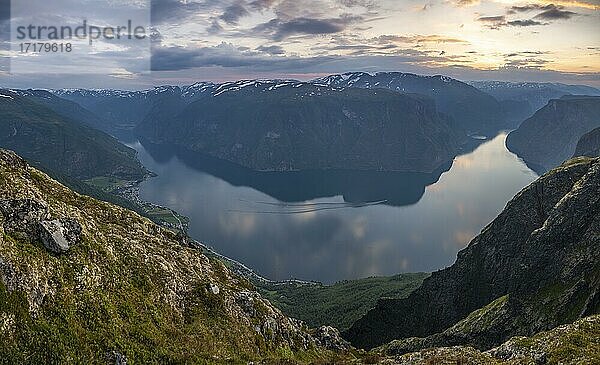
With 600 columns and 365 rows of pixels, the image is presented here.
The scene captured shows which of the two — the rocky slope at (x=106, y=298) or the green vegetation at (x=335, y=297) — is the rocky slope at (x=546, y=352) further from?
the green vegetation at (x=335, y=297)

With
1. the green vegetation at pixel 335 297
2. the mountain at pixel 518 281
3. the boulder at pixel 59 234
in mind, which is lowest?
the green vegetation at pixel 335 297

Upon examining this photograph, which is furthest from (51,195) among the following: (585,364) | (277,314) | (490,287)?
(490,287)

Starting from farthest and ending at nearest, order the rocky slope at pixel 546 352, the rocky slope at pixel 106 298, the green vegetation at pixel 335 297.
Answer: the green vegetation at pixel 335 297 < the rocky slope at pixel 546 352 < the rocky slope at pixel 106 298

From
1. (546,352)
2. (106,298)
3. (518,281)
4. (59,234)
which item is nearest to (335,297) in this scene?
(518,281)

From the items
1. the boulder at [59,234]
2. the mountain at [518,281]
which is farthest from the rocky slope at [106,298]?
the mountain at [518,281]

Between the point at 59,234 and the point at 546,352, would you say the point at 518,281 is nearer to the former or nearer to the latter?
the point at 546,352

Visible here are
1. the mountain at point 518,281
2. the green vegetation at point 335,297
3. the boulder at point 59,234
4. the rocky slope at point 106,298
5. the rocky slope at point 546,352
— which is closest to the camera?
the rocky slope at point 106,298
